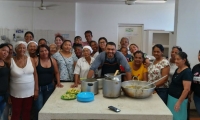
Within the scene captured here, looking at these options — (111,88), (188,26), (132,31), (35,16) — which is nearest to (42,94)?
(111,88)

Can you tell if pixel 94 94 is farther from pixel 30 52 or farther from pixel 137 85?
pixel 30 52

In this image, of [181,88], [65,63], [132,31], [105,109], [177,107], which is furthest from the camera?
[132,31]

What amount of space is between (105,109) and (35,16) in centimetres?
445

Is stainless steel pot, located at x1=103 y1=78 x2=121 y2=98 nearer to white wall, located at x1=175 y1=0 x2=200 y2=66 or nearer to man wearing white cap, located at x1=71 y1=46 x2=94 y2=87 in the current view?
man wearing white cap, located at x1=71 y1=46 x2=94 y2=87

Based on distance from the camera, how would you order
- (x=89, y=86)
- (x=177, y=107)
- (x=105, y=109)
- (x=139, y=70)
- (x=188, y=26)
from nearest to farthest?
(x=105, y=109)
(x=89, y=86)
(x=177, y=107)
(x=139, y=70)
(x=188, y=26)

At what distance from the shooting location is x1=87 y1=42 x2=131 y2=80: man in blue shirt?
2158 mm

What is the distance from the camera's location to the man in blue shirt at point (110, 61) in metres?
2.16

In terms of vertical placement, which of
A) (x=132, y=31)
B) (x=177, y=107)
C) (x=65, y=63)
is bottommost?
(x=177, y=107)

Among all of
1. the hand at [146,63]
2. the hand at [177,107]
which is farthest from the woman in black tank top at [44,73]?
the hand at [177,107]

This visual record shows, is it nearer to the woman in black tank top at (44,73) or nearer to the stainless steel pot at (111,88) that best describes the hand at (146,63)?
the stainless steel pot at (111,88)

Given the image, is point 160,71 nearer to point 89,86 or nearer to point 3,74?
point 89,86

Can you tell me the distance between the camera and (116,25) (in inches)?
222

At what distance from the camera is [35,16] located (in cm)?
530

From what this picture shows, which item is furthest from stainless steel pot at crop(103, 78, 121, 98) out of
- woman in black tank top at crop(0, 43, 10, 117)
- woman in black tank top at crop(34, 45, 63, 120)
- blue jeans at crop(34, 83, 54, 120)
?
woman in black tank top at crop(0, 43, 10, 117)
